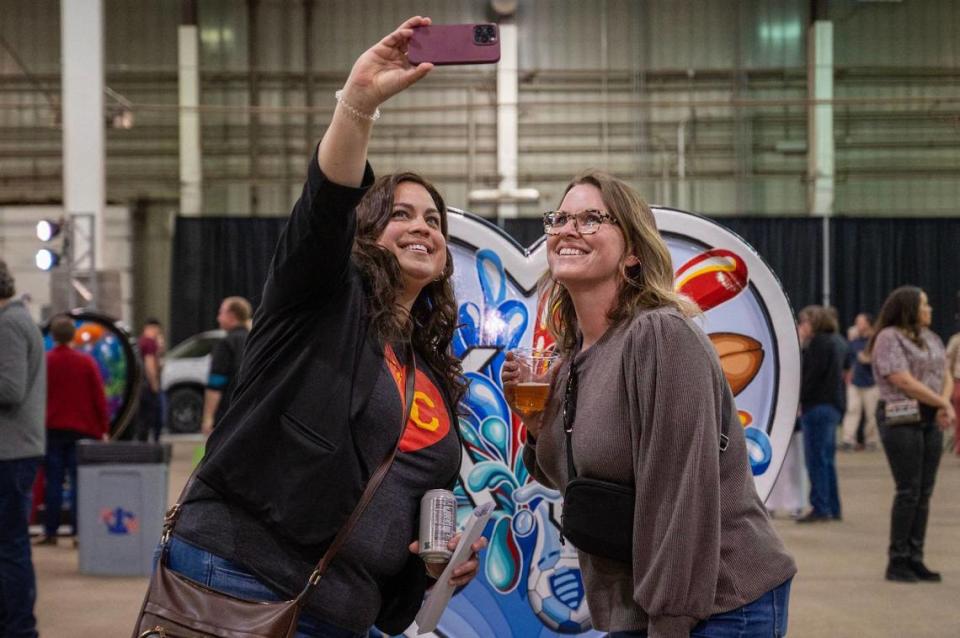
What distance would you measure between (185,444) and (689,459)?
46.9 ft

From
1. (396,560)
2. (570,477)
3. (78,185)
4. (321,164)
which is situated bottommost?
(396,560)

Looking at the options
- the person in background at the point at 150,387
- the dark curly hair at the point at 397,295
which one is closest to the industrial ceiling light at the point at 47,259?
the person in background at the point at 150,387

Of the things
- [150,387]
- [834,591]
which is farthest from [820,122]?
[834,591]

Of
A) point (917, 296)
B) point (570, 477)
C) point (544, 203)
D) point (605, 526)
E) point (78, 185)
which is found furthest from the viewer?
point (544, 203)

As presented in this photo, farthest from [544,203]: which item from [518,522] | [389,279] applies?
[389,279]

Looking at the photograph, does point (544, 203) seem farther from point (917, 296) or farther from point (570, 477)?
point (570, 477)

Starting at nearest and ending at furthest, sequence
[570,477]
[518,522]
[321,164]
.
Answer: [321,164], [570,477], [518,522]

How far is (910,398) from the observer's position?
602cm

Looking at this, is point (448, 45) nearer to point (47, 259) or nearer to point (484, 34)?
point (484, 34)

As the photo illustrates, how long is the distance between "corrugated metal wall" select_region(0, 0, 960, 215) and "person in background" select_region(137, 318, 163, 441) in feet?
21.3

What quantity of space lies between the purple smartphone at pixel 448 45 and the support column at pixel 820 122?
16.7 m

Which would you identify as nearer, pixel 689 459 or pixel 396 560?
pixel 689 459

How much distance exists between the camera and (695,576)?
1.83 metres

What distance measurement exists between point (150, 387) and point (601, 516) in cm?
1068
